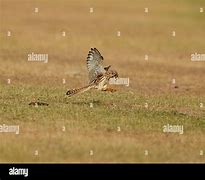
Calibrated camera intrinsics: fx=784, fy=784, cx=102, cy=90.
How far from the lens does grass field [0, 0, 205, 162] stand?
2022 cm

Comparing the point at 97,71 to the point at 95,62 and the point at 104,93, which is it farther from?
the point at 104,93

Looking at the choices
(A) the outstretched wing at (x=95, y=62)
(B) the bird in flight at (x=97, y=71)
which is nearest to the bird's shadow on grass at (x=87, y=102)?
(B) the bird in flight at (x=97, y=71)

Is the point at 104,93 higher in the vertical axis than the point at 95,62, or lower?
lower

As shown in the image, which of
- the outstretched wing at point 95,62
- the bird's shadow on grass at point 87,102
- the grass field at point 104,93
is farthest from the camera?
the bird's shadow on grass at point 87,102

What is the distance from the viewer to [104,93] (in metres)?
28.1

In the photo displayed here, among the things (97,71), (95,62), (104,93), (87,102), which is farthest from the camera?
(104,93)

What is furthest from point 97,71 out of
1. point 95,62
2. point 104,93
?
point 104,93

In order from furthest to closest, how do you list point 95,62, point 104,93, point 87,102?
point 104,93 → point 87,102 → point 95,62

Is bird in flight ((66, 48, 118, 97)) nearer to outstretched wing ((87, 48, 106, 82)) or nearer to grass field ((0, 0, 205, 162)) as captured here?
outstretched wing ((87, 48, 106, 82))

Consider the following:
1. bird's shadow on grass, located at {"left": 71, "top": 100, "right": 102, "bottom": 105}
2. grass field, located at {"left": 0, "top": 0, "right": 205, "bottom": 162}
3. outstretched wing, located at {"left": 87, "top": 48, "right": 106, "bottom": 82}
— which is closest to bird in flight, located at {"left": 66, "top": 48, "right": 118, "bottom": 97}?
outstretched wing, located at {"left": 87, "top": 48, "right": 106, "bottom": 82}

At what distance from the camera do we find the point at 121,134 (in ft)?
70.7

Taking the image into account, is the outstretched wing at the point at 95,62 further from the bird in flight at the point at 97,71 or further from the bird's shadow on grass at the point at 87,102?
the bird's shadow on grass at the point at 87,102

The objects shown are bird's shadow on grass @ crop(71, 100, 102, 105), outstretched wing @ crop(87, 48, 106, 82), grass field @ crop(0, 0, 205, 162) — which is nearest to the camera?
grass field @ crop(0, 0, 205, 162)

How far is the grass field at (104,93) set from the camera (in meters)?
20.2
